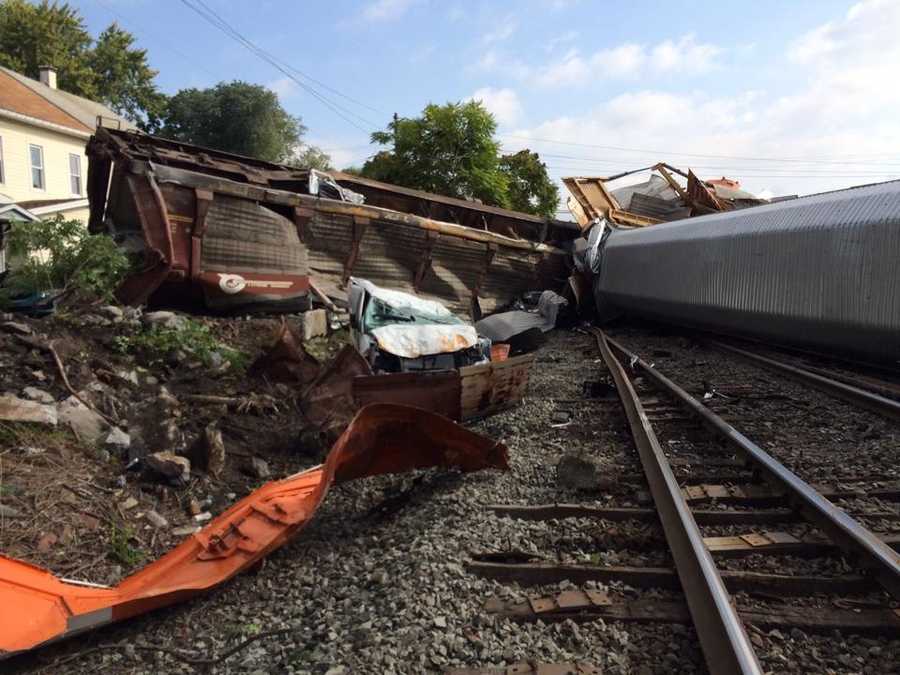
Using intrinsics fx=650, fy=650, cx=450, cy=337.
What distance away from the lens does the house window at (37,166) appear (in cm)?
2309

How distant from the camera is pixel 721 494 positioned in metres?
4.19

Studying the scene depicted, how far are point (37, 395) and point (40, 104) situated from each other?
959 inches

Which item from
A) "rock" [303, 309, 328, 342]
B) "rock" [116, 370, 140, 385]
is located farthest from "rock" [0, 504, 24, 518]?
"rock" [303, 309, 328, 342]

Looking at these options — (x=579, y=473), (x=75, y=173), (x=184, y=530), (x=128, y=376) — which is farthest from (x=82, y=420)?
(x=75, y=173)

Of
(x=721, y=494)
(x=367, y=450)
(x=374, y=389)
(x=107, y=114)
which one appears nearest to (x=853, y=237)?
(x=721, y=494)

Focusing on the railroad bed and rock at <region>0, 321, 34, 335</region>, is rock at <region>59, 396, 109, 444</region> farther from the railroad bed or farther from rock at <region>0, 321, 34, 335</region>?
the railroad bed

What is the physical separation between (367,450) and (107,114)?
3523 centimetres

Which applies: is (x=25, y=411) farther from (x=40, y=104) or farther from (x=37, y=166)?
(x=40, y=104)

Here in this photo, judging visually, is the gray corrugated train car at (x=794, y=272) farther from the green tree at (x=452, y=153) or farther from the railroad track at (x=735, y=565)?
the green tree at (x=452, y=153)

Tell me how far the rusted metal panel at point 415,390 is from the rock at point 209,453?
1239mm

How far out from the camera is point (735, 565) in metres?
3.25

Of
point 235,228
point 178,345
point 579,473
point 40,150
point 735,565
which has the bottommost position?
point 735,565

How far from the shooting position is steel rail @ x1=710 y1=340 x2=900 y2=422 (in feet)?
19.8

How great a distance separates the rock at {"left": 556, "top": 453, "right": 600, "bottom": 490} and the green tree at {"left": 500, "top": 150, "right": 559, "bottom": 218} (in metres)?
26.7
